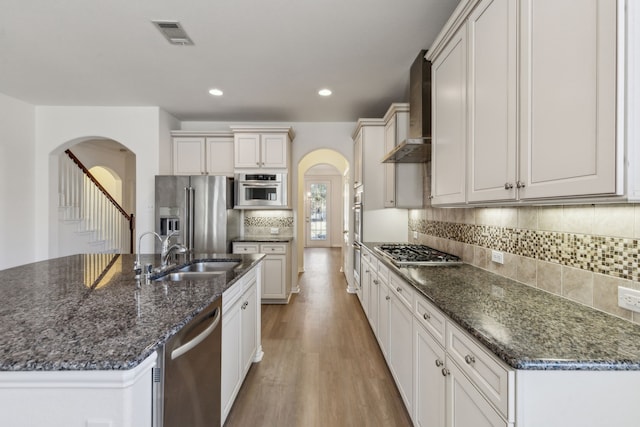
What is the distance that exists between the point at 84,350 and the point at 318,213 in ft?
33.4

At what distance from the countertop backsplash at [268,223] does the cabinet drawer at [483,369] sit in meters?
3.77

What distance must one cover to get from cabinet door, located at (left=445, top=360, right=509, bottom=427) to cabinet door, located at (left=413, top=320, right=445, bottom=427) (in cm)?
7

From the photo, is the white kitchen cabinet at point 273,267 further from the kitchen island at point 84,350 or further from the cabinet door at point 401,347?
the kitchen island at point 84,350

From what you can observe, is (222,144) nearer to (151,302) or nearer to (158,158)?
(158,158)

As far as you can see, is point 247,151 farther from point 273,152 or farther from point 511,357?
point 511,357

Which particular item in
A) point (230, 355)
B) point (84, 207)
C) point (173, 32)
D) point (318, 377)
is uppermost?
point (173, 32)

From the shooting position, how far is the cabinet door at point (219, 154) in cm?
451

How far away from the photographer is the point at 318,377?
2367mm

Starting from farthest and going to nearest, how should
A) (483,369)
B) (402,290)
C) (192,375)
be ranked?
(402,290), (192,375), (483,369)

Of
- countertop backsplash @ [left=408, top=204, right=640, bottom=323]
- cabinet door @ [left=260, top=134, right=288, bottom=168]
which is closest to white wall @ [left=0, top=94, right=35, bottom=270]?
cabinet door @ [left=260, top=134, right=288, bottom=168]

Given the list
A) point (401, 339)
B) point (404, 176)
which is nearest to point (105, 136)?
point (404, 176)

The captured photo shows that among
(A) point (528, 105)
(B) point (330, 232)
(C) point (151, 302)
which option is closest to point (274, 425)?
(C) point (151, 302)

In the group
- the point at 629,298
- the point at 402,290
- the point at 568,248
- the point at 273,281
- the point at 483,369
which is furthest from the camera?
the point at 273,281

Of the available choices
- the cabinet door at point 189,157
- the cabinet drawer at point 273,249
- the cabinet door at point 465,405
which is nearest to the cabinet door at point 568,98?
the cabinet door at point 465,405
